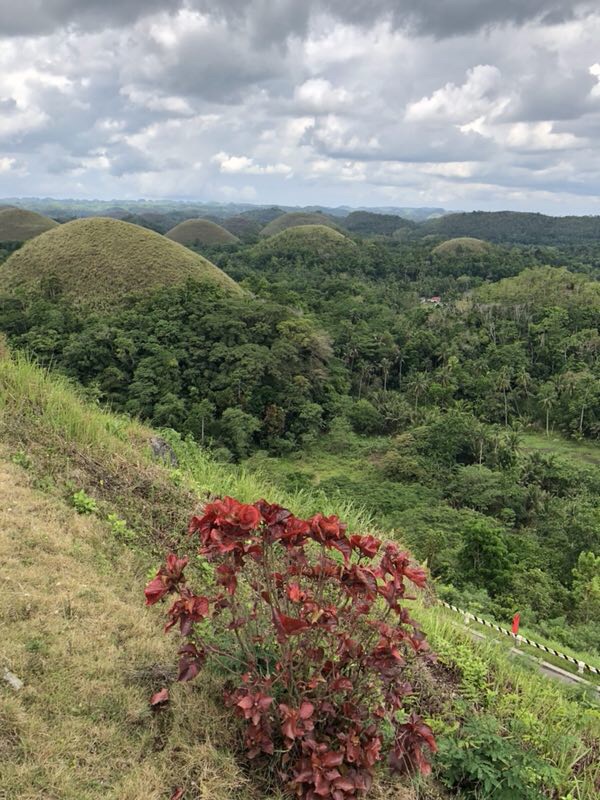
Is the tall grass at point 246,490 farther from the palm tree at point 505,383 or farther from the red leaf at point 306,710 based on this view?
the palm tree at point 505,383

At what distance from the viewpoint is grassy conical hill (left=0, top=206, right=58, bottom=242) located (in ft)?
256

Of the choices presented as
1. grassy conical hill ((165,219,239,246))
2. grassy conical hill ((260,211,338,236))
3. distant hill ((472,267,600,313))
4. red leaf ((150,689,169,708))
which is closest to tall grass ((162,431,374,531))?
red leaf ((150,689,169,708))

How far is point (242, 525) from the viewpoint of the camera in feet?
6.29

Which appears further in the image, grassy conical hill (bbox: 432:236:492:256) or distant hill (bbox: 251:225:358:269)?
grassy conical hill (bbox: 432:236:492:256)

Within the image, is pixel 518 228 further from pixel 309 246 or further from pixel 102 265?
pixel 102 265

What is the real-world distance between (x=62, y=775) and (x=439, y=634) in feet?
7.38

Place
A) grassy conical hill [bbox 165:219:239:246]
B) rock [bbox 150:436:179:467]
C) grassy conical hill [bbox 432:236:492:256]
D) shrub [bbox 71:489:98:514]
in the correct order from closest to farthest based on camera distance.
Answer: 1. shrub [bbox 71:489:98:514]
2. rock [bbox 150:436:179:467]
3. grassy conical hill [bbox 432:236:492:256]
4. grassy conical hill [bbox 165:219:239:246]

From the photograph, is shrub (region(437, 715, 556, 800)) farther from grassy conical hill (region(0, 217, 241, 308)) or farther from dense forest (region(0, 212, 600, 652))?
grassy conical hill (region(0, 217, 241, 308))

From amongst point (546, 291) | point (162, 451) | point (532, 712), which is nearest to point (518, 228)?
point (546, 291)

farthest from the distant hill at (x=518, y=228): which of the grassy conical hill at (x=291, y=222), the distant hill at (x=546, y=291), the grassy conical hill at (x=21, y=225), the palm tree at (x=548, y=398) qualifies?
the palm tree at (x=548, y=398)

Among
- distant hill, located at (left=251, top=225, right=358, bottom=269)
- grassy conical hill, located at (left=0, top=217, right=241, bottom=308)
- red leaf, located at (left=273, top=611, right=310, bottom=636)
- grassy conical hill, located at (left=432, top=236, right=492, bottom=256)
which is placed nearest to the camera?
red leaf, located at (left=273, top=611, right=310, bottom=636)

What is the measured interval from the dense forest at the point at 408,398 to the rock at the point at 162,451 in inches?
404

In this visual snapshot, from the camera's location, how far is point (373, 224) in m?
172

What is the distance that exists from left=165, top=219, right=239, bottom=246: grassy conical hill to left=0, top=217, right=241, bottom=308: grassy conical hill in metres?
55.8
